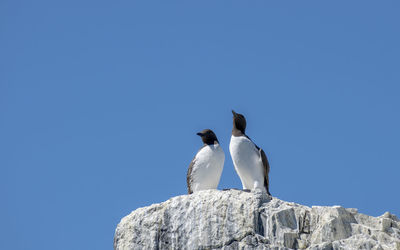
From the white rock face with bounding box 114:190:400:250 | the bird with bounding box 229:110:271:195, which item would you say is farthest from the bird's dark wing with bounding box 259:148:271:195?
the white rock face with bounding box 114:190:400:250

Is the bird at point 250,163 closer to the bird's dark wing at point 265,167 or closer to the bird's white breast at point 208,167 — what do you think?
Result: the bird's dark wing at point 265,167

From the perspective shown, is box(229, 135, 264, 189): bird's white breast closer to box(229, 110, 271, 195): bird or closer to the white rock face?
box(229, 110, 271, 195): bird

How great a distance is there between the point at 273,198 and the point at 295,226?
1206 millimetres

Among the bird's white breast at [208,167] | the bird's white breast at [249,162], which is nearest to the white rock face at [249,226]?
the bird's white breast at [249,162]

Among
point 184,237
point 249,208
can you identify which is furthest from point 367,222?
point 184,237

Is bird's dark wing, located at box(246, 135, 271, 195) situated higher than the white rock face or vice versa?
bird's dark wing, located at box(246, 135, 271, 195)

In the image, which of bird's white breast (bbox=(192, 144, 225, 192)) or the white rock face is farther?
bird's white breast (bbox=(192, 144, 225, 192))

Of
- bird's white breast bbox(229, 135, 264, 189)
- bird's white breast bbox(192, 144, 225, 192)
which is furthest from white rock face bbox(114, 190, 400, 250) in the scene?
bird's white breast bbox(192, 144, 225, 192)

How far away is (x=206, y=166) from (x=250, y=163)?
1.51m

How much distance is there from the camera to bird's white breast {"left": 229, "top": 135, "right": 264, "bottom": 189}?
80.8 feet

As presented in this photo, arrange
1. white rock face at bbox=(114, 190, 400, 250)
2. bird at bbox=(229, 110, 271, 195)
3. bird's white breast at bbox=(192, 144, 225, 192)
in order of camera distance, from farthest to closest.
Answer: bird's white breast at bbox=(192, 144, 225, 192)
bird at bbox=(229, 110, 271, 195)
white rock face at bbox=(114, 190, 400, 250)

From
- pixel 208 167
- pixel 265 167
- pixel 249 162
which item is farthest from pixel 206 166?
pixel 265 167

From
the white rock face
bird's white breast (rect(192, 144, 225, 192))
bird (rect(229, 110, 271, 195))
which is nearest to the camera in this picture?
the white rock face

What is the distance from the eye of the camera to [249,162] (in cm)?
2462
